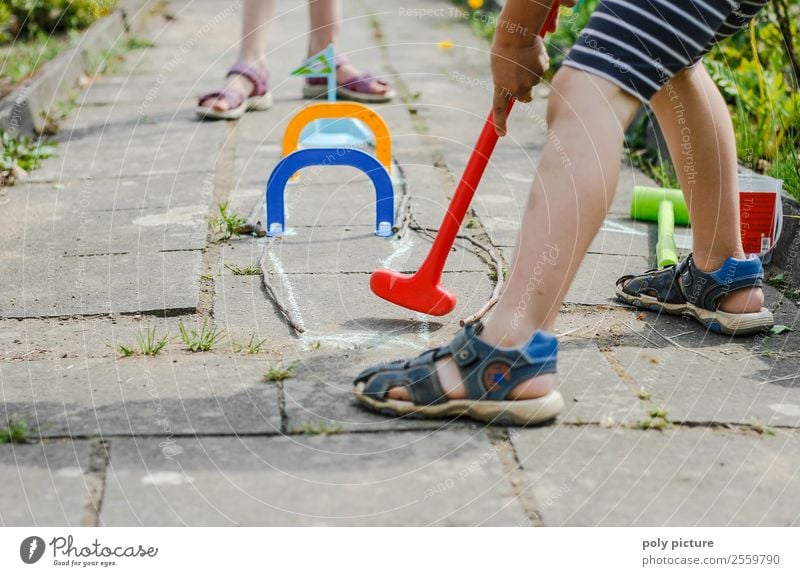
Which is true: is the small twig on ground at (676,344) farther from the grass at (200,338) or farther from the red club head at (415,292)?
the grass at (200,338)

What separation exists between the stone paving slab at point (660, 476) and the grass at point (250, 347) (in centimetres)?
62

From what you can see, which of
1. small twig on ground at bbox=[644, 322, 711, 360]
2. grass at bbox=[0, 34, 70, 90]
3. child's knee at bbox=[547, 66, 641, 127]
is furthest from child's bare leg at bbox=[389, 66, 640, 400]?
grass at bbox=[0, 34, 70, 90]

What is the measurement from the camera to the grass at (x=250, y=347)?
2.05 meters

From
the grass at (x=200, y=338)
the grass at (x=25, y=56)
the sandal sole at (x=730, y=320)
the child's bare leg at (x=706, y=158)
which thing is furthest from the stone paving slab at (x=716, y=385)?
the grass at (x=25, y=56)

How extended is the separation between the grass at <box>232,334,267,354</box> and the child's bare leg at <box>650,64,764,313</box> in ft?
3.11

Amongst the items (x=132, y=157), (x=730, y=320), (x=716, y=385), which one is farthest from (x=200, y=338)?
(x=132, y=157)

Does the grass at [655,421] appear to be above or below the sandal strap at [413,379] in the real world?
below

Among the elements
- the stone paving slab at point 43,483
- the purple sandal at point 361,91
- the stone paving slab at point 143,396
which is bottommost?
the stone paving slab at point 43,483

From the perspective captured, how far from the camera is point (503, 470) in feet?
5.16

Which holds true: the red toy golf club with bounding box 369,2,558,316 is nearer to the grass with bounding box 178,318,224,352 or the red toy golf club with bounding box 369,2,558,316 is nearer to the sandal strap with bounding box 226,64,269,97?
the grass with bounding box 178,318,224,352

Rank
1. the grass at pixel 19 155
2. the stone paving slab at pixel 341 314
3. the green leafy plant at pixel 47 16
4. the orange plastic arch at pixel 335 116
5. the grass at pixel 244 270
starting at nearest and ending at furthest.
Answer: the stone paving slab at pixel 341 314 → the grass at pixel 244 270 → the orange plastic arch at pixel 335 116 → the grass at pixel 19 155 → the green leafy plant at pixel 47 16

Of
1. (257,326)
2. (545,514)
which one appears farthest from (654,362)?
(257,326)

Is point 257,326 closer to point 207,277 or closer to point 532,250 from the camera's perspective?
point 207,277
